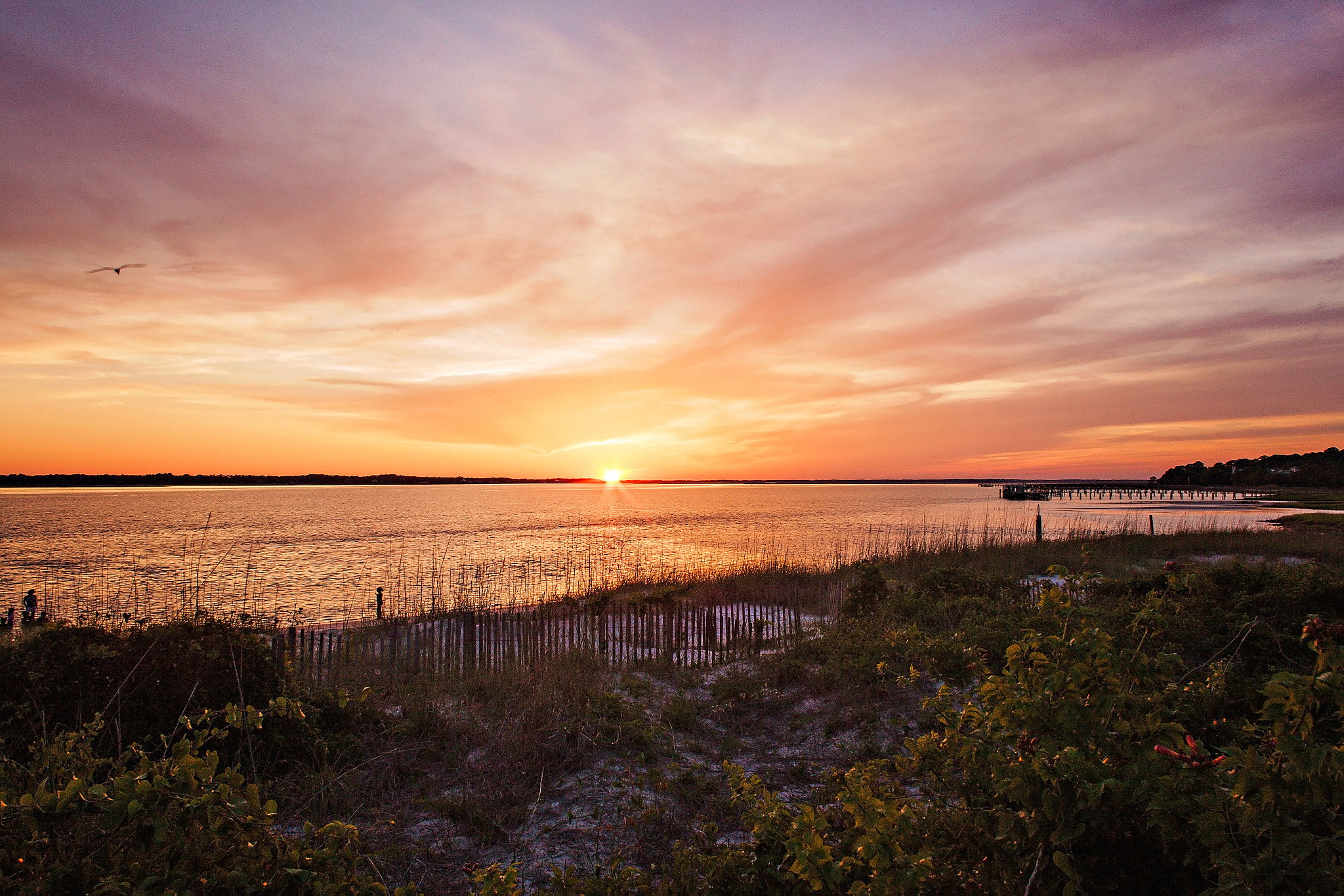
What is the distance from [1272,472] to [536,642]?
469ft

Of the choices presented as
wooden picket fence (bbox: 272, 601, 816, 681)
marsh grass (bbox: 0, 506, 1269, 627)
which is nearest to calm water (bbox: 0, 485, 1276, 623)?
marsh grass (bbox: 0, 506, 1269, 627)

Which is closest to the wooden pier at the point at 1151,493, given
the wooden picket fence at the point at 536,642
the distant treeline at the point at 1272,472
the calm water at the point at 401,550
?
the distant treeline at the point at 1272,472

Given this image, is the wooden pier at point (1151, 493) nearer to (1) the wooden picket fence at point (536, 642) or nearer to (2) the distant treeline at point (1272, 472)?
(2) the distant treeline at point (1272, 472)

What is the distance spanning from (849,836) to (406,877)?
3.06m

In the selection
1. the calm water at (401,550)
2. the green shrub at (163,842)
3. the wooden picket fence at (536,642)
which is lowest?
the calm water at (401,550)

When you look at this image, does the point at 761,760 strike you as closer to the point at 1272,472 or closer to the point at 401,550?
the point at 401,550

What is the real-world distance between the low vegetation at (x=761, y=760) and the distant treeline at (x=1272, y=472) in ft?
363

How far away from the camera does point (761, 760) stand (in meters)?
6.66

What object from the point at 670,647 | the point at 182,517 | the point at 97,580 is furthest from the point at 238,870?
the point at 182,517

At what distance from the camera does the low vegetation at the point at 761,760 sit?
2.30 metres

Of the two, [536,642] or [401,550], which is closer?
[536,642]

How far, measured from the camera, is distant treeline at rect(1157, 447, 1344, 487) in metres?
90.6

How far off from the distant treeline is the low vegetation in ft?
363

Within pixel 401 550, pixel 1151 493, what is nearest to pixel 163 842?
pixel 401 550
